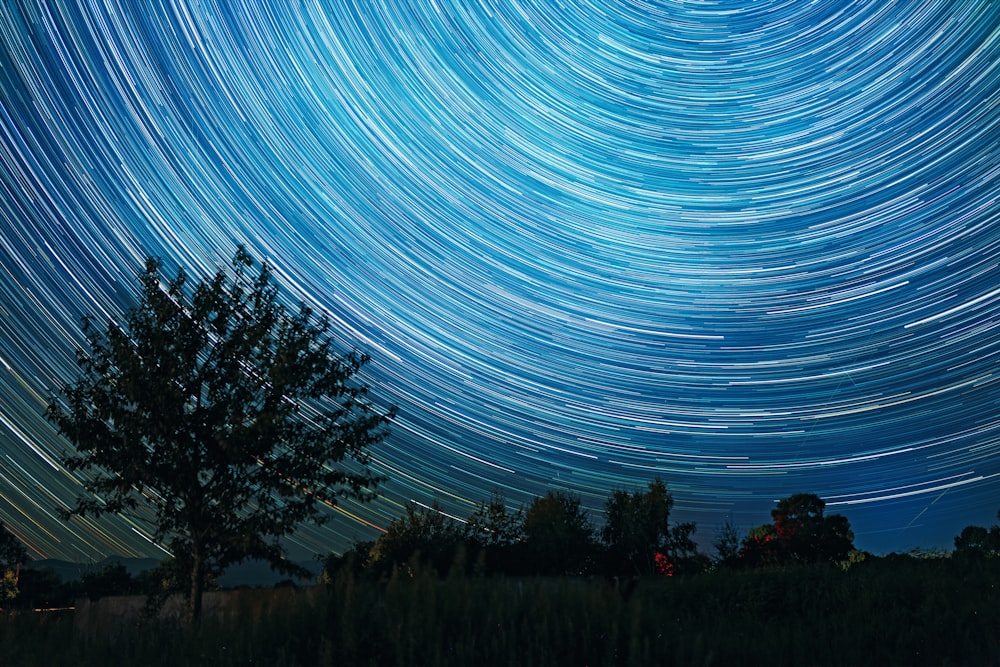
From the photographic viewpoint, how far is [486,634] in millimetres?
7191

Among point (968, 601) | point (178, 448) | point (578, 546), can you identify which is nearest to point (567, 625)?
point (968, 601)

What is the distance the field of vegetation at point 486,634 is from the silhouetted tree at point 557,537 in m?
27.0

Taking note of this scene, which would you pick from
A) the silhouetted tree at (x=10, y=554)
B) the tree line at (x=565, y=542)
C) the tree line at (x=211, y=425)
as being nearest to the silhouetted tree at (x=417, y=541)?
the tree line at (x=565, y=542)

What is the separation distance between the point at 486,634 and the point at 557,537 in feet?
106

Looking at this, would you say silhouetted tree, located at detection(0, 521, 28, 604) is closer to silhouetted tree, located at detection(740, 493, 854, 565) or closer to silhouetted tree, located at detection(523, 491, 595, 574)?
silhouetted tree, located at detection(523, 491, 595, 574)

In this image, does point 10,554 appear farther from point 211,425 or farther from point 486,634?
point 486,634

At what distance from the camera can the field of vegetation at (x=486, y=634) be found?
7.05 metres

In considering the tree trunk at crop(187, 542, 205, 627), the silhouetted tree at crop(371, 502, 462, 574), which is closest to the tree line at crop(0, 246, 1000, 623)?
the tree trunk at crop(187, 542, 205, 627)

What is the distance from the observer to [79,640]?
29.6ft

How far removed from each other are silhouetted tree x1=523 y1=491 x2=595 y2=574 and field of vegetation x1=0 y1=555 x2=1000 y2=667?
27.0 metres

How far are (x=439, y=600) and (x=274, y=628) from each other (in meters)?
1.66

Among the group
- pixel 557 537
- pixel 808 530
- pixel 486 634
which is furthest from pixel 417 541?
pixel 808 530

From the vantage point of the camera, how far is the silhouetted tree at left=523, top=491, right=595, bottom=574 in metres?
37.3

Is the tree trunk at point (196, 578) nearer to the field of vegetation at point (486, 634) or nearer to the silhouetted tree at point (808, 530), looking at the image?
the field of vegetation at point (486, 634)
